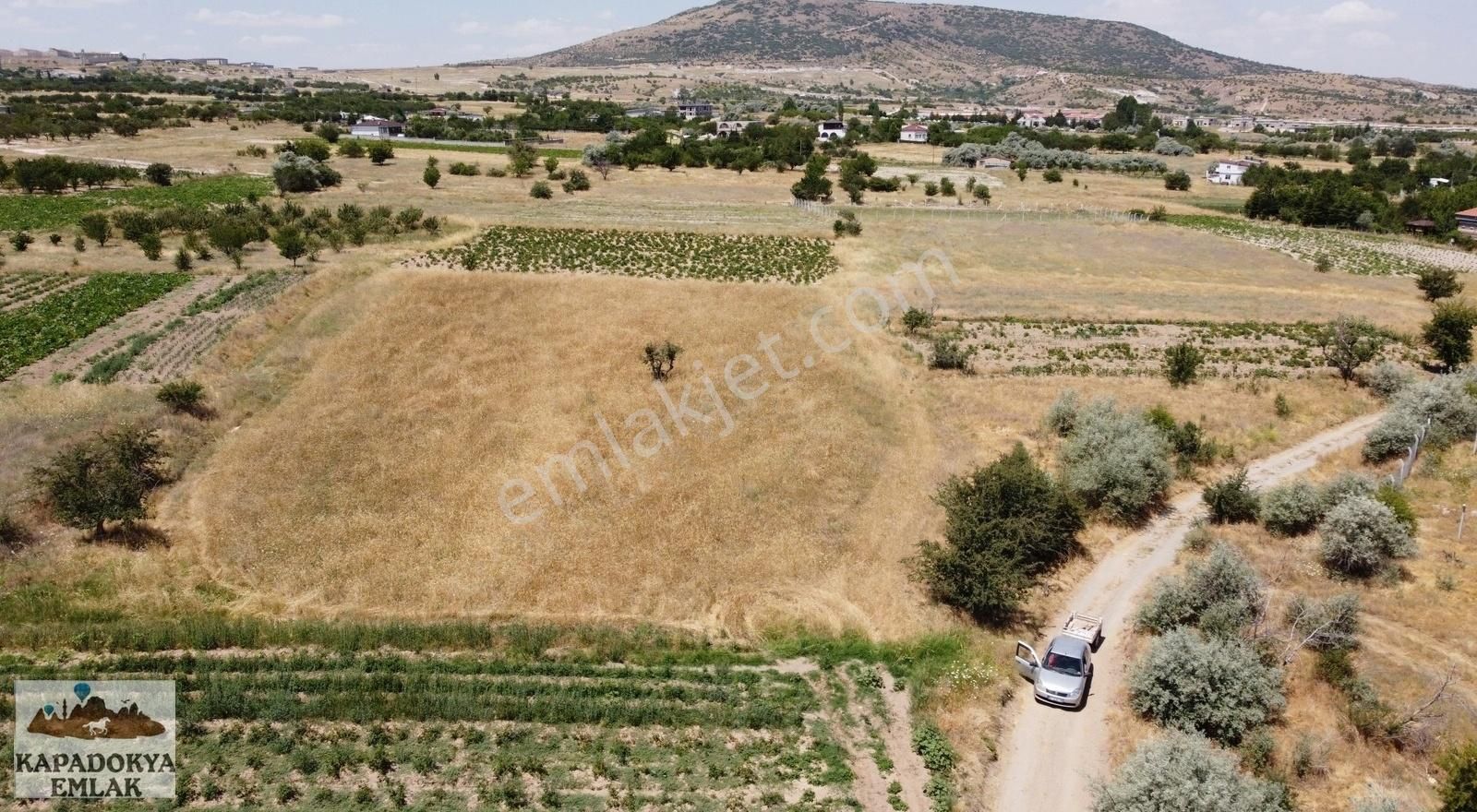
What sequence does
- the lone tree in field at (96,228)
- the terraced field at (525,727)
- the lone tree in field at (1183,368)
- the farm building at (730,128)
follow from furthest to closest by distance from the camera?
the farm building at (730,128), the lone tree in field at (96,228), the lone tree in field at (1183,368), the terraced field at (525,727)

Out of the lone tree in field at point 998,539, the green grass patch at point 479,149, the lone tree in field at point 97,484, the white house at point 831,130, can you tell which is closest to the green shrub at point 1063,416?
the lone tree in field at point 998,539

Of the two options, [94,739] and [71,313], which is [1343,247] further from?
[71,313]

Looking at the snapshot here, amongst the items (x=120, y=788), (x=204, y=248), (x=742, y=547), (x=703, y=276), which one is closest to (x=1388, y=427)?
(x=742, y=547)

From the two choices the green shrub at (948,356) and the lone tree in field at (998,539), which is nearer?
the lone tree in field at (998,539)

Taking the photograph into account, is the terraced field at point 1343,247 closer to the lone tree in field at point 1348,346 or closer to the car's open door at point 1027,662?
the lone tree in field at point 1348,346

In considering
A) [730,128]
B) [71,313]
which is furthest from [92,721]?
[730,128]

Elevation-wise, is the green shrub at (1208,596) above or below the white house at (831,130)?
below
